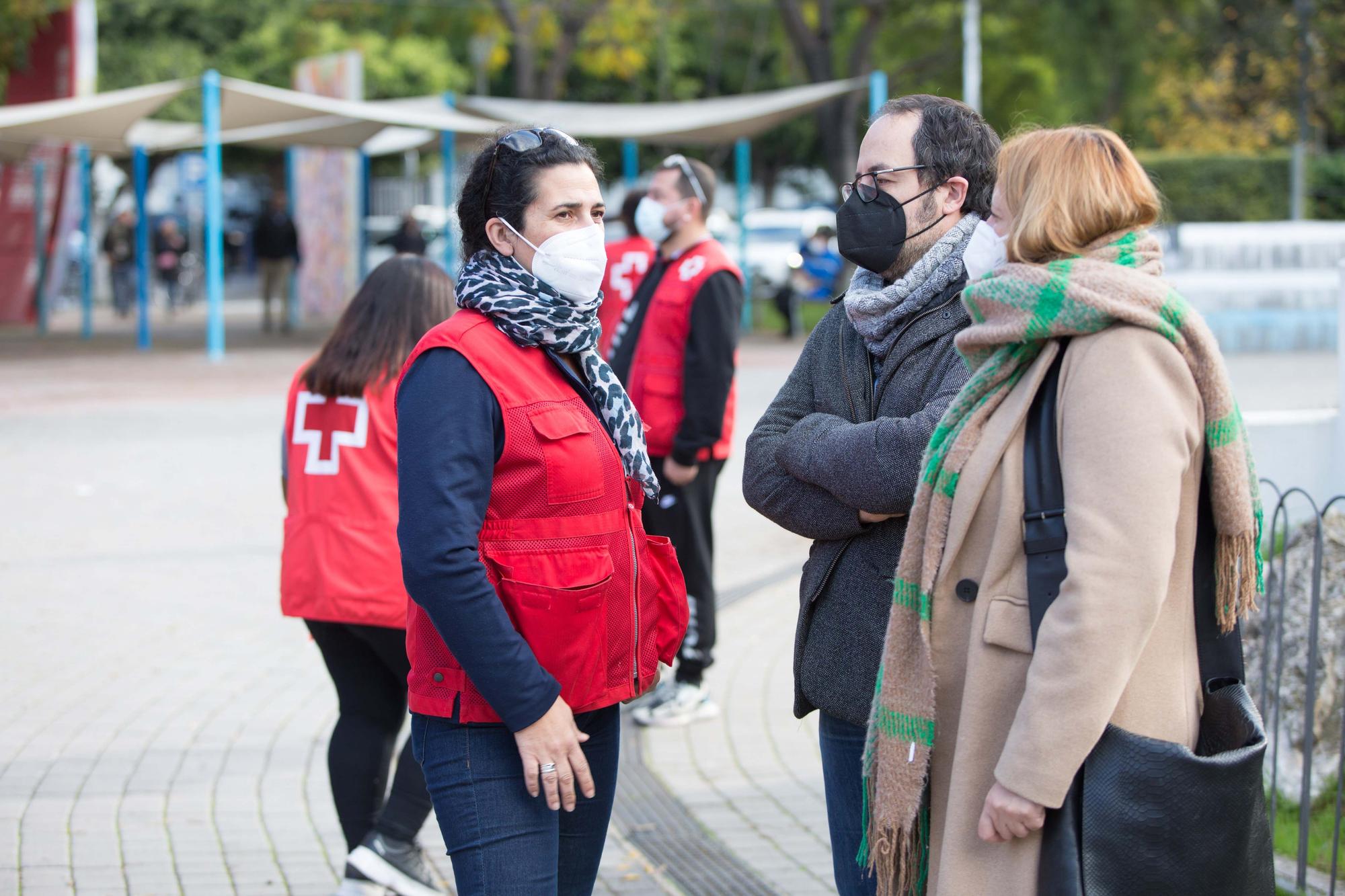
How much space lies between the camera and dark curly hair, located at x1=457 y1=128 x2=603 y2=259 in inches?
96.4

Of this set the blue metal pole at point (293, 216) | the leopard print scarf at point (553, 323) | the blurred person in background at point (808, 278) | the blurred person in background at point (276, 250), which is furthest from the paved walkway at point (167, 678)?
the blue metal pole at point (293, 216)

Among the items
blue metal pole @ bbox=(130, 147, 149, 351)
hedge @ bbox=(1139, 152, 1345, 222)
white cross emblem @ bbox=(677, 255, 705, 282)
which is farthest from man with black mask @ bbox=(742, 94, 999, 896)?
hedge @ bbox=(1139, 152, 1345, 222)

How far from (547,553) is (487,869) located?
53 cm

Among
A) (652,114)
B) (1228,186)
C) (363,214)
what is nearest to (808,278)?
(652,114)

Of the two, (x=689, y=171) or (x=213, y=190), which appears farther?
(x=213, y=190)

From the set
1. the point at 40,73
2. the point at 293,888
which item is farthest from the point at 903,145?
the point at 40,73

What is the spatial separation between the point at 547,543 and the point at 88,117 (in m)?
16.4

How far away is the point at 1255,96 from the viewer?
85.7 ft

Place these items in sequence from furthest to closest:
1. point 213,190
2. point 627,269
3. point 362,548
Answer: point 213,190, point 627,269, point 362,548

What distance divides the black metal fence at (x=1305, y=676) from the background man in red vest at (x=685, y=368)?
1872mm

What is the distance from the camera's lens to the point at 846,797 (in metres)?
2.57

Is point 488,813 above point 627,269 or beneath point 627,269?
beneath

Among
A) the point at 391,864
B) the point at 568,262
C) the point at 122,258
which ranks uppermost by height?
the point at 122,258

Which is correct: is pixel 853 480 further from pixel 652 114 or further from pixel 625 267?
pixel 652 114
